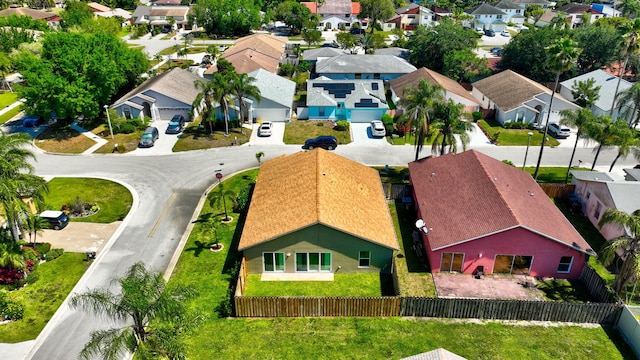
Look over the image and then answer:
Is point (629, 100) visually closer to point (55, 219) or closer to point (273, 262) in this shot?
point (273, 262)

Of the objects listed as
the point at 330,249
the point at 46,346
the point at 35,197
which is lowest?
the point at 46,346

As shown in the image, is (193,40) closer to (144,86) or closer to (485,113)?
(144,86)

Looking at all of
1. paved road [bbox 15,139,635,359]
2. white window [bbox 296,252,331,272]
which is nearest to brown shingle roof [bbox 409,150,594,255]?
white window [bbox 296,252,331,272]

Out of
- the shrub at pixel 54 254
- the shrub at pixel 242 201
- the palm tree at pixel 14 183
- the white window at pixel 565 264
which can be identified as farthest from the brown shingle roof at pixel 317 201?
the palm tree at pixel 14 183

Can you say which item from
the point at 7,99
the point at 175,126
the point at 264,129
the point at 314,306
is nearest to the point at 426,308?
the point at 314,306

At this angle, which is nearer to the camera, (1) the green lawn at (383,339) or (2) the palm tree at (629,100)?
(1) the green lawn at (383,339)

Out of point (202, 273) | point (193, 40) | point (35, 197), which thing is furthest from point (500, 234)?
point (193, 40)

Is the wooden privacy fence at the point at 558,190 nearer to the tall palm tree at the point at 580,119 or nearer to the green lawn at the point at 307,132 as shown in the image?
the tall palm tree at the point at 580,119
